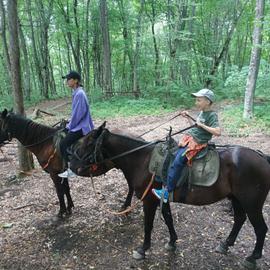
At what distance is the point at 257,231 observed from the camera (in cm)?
433

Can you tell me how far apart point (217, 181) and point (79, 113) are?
2801mm

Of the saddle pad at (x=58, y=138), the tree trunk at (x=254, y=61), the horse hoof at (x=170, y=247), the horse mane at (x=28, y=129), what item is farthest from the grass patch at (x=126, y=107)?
the horse hoof at (x=170, y=247)

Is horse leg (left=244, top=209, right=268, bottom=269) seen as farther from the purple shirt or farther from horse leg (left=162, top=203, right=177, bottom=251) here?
the purple shirt

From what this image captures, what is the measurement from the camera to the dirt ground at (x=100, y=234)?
4664 mm

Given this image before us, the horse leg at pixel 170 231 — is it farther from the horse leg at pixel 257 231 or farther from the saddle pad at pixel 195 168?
the horse leg at pixel 257 231

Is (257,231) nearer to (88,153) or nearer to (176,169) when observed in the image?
(176,169)

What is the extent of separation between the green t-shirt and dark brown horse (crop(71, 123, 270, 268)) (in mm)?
375

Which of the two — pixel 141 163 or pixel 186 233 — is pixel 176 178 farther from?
pixel 186 233

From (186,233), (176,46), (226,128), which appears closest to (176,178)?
(186,233)

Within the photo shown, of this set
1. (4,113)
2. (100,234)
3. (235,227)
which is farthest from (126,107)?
(235,227)

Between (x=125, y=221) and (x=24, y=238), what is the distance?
1.92 meters

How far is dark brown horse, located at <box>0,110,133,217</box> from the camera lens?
5906 millimetres

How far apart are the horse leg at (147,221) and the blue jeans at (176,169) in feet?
1.76

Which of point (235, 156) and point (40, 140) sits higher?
point (235, 156)
